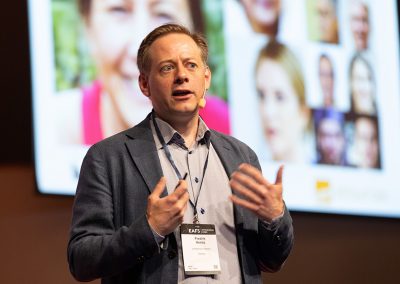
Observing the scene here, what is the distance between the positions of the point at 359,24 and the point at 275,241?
249 cm

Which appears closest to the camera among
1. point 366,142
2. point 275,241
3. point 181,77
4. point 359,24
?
point 275,241

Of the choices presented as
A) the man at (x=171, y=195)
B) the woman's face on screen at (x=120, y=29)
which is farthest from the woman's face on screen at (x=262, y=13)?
the man at (x=171, y=195)

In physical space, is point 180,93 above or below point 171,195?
above

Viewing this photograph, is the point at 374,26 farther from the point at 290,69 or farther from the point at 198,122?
the point at 198,122

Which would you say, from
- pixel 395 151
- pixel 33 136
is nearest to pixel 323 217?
pixel 395 151

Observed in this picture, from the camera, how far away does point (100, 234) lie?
7.22 feet

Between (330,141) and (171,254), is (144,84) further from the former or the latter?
(330,141)

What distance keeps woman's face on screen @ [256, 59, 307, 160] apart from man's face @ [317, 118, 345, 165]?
0.13 metres

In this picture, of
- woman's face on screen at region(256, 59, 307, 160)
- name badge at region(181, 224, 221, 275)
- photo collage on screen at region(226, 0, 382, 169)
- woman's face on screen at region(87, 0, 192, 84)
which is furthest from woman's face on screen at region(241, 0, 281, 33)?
name badge at region(181, 224, 221, 275)

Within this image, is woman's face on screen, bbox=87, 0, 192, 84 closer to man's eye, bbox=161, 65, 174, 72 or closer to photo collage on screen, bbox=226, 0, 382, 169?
photo collage on screen, bbox=226, 0, 382, 169

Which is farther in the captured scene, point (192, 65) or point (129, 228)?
point (192, 65)

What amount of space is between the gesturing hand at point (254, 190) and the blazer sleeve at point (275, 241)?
7 cm

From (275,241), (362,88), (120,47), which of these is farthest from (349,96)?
(275,241)

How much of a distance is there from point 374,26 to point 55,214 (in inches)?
86.5
